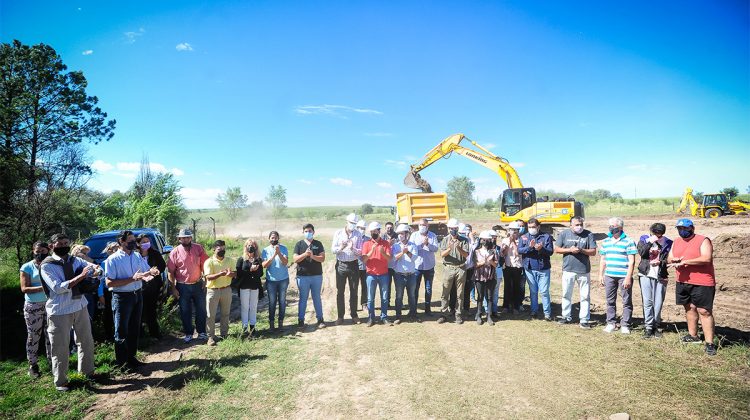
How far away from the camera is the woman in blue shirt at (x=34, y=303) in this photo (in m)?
4.60

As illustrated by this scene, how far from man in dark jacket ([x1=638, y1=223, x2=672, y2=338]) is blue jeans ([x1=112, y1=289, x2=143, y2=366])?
317 inches

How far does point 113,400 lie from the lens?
414cm

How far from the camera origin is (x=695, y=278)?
16.2 ft

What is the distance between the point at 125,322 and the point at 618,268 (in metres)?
7.96

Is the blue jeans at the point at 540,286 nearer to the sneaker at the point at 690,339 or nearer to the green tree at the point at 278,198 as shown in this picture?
the sneaker at the point at 690,339

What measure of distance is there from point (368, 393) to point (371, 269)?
2828mm

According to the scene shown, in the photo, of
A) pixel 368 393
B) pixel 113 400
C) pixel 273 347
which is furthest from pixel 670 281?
pixel 113 400

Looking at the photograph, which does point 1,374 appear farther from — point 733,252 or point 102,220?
point 733,252

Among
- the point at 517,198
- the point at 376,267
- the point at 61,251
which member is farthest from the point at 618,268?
the point at 517,198

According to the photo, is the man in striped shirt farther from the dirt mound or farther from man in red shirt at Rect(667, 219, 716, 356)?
the dirt mound

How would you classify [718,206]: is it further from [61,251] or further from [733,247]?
[61,251]

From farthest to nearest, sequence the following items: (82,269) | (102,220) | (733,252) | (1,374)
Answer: (102,220) < (733,252) < (1,374) < (82,269)

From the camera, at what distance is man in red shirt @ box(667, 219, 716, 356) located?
484cm

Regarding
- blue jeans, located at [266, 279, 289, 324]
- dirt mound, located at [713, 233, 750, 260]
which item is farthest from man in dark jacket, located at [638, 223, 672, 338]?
dirt mound, located at [713, 233, 750, 260]
